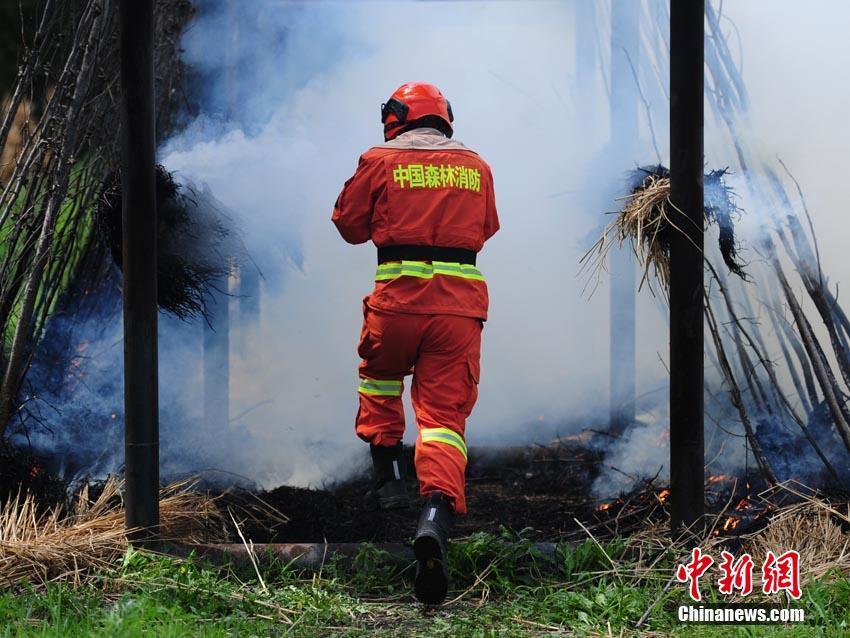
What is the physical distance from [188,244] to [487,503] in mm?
2257

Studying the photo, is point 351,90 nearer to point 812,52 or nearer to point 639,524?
point 812,52

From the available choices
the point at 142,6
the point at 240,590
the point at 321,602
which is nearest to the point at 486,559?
the point at 321,602

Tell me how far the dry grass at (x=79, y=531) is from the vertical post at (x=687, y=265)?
7.11 feet

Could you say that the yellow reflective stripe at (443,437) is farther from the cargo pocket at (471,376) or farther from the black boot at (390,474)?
the black boot at (390,474)

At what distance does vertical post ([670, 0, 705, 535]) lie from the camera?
434 centimetres

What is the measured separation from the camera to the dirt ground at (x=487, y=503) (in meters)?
4.99

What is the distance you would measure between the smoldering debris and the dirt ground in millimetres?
1265

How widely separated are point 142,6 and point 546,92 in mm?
2957

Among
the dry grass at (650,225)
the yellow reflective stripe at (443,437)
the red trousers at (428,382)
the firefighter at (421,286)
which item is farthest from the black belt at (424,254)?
the yellow reflective stripe at (443,437)

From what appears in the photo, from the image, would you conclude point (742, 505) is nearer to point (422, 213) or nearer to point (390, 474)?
point (390, 474)

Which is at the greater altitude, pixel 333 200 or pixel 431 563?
pixel 333 200

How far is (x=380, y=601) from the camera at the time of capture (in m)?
4.08

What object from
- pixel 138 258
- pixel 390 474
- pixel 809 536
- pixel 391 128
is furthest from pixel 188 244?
pixel 809 536

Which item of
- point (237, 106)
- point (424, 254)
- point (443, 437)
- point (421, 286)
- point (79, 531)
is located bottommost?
point (79, 531)
